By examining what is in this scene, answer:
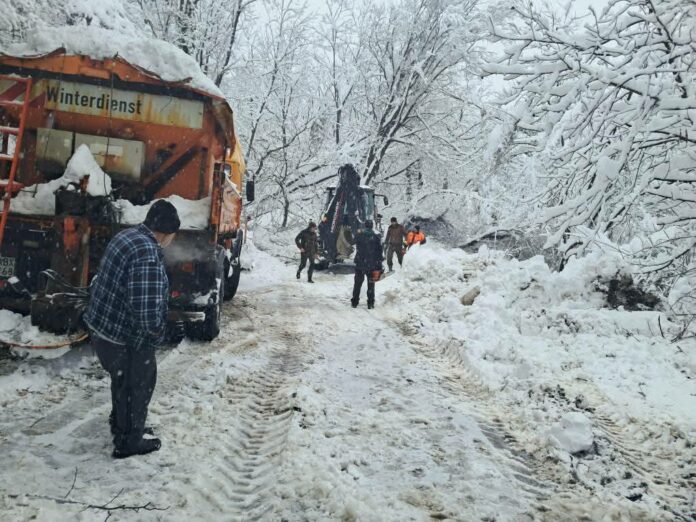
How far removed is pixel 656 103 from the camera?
427 centimetres

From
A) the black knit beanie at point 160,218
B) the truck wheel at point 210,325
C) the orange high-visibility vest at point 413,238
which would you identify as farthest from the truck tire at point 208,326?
the orange high-visibility vest at point 413,238

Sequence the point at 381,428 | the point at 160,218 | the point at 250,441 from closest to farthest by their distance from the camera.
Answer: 1. the point at 160,218
2. the point at 250,441
3. the point at 381,428

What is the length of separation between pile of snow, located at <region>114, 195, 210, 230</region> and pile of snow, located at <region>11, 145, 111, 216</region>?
0.27 m

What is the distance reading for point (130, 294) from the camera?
3223 mm

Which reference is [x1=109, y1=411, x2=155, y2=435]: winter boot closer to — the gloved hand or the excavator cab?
the gloved hand

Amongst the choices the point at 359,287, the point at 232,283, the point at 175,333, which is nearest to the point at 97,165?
the point at 175,333

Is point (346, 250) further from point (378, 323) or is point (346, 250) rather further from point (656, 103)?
point (656, 103)

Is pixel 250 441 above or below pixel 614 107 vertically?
below

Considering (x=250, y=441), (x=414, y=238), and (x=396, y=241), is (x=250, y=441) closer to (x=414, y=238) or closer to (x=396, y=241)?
(x=396, y=241)

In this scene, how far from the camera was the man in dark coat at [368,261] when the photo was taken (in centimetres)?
1013

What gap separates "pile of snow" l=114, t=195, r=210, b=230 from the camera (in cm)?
561

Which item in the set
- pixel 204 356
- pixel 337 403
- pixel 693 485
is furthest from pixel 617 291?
pixel 204 356

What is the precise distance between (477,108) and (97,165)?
425 cm

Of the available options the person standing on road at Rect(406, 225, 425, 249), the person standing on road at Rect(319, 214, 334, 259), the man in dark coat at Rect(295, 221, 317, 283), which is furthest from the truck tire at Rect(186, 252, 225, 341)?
the person standing on road at Rect(406, 225, 425, 249)
